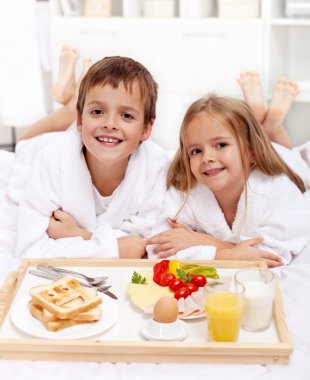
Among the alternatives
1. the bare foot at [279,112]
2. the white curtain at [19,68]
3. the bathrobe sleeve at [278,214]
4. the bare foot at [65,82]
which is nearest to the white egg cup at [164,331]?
the bathrobe sleeve at [278,214]

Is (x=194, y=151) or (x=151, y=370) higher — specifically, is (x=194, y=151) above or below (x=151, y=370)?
above

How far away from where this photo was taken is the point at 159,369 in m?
0.99

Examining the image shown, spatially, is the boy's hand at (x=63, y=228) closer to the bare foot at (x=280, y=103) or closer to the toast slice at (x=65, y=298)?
the toast slice at (x=65, y=298)

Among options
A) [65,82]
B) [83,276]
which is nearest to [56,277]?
[83,276]

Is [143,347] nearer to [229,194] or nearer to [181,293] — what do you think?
[181,293]

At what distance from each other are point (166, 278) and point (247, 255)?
1.20 feet

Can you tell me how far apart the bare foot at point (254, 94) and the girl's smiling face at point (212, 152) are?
623 mm

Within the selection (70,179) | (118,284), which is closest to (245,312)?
(118,284)

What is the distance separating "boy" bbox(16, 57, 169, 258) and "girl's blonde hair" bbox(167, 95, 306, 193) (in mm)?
74

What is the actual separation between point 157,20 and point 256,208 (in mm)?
1262

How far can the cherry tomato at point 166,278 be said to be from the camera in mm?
1204

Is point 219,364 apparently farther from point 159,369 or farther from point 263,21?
point 263,21

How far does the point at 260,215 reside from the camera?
1.63m

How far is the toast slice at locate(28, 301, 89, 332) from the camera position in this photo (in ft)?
3.41
